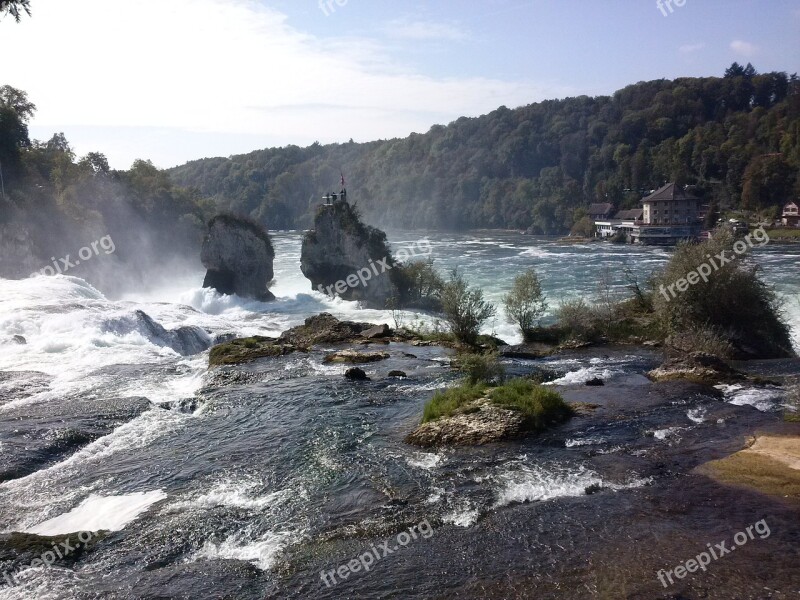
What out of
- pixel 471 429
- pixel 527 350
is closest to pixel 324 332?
pixel 527 350

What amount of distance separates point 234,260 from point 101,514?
4711cm

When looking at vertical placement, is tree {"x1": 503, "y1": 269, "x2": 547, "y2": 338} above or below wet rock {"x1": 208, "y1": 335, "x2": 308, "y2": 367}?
above

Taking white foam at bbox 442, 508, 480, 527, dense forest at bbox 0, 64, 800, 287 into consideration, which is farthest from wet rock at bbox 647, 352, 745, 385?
dense forest at bbox 0, 64, 800, 287

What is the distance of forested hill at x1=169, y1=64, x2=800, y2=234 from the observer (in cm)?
12381

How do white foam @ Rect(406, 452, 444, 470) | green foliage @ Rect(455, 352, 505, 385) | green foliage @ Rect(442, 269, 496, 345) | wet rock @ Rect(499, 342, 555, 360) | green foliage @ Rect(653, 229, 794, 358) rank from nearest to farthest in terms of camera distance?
white foam @ Rect(406, 452, 444, 470) < green foliage @ Rect(455, 352, 505, 385) < green foliage @ Rect(653, 229, 794, 358) < wet rock @ Rect(499, 342, 555, 360) < green foliage @ Rect(442, 269, 496, 345)

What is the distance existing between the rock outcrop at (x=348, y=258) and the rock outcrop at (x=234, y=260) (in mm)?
4827

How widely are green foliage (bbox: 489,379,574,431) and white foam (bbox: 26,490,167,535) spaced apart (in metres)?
11.3

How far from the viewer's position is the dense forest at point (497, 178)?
77.5 meters

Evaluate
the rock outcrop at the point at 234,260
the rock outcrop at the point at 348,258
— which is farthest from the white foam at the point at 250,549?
the rock outcrop at the point at 234,260

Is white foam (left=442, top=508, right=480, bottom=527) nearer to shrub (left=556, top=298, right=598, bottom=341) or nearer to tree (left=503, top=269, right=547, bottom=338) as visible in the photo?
shrub (left=556, top=298, right=598, bottom=341)

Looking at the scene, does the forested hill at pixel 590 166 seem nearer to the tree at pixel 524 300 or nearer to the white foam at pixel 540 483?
the tree at pixel 524 300

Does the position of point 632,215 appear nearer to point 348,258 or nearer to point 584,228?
point 584,228

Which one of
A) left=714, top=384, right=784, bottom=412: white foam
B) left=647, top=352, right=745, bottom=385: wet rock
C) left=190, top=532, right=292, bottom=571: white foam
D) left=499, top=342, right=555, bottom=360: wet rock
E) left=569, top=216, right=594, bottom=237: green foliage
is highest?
left=569, top=216, right=594, bottom=237: green foliage

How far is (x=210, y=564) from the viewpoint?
13.7 metres
